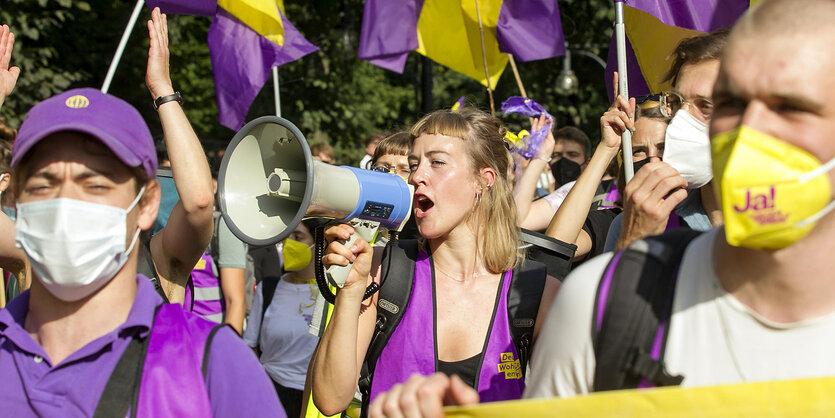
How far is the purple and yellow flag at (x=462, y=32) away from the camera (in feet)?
23.1

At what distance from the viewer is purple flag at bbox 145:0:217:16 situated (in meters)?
5.58

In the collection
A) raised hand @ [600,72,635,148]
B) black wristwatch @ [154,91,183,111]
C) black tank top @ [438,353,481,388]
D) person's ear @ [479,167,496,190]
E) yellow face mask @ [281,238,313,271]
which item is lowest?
black tank top @ [438,353,481,388]

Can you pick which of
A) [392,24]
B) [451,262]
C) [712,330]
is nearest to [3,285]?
[451,262]

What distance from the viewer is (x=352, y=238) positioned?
2820 mm

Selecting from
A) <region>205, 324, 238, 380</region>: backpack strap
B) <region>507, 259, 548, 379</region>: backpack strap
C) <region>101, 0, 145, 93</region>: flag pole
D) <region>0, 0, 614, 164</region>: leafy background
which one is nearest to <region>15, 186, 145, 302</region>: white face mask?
<region>205, 324, 238, 380</region>: backpack strap

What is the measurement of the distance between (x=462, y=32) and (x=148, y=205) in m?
5.75

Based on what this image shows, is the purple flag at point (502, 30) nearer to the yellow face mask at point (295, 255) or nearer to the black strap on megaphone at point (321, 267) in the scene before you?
the yellow face mask at point (295, 255)

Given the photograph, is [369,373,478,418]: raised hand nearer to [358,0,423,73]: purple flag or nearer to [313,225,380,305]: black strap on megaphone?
[313,225,380,305]: black strap on megaphone

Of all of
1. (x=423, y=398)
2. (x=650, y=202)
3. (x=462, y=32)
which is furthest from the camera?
(x=462, y=32)

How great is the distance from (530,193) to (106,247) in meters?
3.39

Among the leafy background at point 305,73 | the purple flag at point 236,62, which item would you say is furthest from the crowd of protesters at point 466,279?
the leafy background at point 305,73

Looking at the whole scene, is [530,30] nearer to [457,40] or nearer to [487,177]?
[457,40]

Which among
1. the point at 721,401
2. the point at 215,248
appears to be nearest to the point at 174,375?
the point at 721,401

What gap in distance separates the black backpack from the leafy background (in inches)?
332
